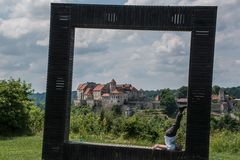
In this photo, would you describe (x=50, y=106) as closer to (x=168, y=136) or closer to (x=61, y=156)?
(x=61, y=156)

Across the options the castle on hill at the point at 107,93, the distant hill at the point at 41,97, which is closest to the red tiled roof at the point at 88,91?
the castle on hill at the point at 107,93

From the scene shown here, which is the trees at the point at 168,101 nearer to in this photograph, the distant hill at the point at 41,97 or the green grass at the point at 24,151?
the distant hill at the point at 41,97

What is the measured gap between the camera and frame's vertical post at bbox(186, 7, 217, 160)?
8.03 m

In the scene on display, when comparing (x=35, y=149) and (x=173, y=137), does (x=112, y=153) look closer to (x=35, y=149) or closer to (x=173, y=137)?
(x=173, y=137)

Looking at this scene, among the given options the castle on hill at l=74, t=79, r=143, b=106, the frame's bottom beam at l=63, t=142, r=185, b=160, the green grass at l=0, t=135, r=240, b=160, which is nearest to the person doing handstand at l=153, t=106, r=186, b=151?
the frame's bottom beam at l=63, t=142, r=185, b=160

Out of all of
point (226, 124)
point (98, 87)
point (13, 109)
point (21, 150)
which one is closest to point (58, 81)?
point (98, 87)

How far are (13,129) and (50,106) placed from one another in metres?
8.41

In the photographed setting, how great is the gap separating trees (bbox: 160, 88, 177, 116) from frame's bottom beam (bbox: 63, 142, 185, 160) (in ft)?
3.55

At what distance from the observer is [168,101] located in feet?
30.5

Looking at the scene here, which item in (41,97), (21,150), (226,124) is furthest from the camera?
(41,97)

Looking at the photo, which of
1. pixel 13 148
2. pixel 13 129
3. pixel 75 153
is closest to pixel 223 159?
pixel 75 153

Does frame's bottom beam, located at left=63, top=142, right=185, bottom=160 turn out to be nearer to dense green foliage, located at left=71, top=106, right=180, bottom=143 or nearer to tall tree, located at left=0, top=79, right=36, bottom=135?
dense green foliage, located at left=71, top=106, right=180, bottom=143

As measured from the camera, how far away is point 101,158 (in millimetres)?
8398

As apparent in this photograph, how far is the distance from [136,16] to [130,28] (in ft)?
0.75
